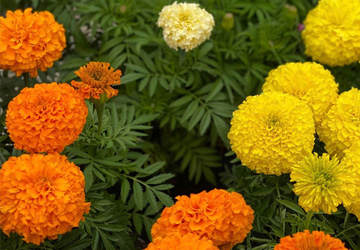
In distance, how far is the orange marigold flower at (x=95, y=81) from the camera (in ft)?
4.91

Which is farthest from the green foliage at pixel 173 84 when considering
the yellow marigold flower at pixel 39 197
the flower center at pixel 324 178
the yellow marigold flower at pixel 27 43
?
the flower center at pixel 324 178

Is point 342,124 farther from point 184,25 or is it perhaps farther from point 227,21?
point 227,21

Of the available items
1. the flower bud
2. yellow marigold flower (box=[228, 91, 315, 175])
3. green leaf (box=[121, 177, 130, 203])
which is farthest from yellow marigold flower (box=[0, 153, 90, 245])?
the flower bud

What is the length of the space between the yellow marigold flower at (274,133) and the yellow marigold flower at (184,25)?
39 cm

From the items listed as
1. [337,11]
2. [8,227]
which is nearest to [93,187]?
[8,227]

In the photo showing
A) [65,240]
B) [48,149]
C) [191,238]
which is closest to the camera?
[191,238]

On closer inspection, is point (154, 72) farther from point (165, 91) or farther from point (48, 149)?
point (48, 149)

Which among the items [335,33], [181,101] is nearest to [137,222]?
[181,101]

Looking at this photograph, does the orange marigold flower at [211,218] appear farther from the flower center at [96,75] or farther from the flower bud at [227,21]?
the flower bud at [227,21]

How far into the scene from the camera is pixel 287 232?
1658 millimetres

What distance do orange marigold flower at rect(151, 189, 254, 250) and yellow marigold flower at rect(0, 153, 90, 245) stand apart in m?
0.23

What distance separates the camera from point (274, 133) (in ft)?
5.30

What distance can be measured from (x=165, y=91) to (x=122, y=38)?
28 cm

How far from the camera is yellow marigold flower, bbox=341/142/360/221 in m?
1.45
